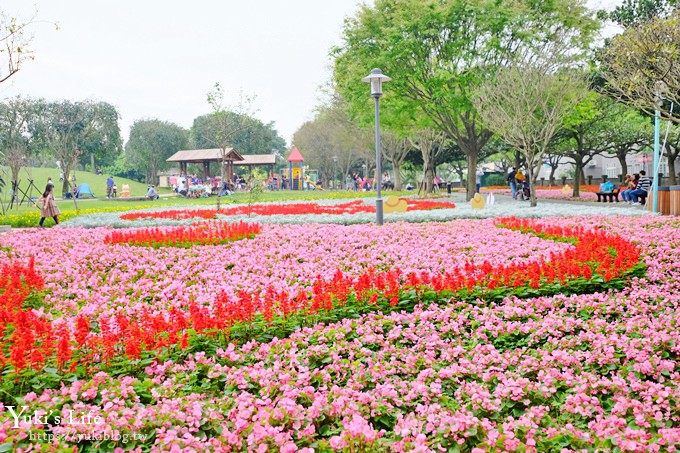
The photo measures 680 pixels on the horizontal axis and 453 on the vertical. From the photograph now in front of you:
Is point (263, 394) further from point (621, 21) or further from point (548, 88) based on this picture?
point (621, 21)

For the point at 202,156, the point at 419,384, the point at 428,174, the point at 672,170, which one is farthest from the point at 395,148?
the point at 419,384

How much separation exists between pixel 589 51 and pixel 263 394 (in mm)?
22954

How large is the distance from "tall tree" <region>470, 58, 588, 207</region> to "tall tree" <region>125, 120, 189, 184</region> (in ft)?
154

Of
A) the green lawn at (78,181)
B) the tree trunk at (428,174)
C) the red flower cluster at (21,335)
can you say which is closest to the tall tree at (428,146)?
the tree trunk at (428,174)

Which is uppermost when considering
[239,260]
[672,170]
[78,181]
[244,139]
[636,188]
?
[244,139]

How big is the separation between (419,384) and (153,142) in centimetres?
6020

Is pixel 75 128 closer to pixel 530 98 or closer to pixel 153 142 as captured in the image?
pixel 153 142

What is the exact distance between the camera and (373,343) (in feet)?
14.0

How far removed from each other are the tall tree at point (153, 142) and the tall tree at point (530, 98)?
154 ft

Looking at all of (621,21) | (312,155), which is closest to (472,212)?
(621,21)

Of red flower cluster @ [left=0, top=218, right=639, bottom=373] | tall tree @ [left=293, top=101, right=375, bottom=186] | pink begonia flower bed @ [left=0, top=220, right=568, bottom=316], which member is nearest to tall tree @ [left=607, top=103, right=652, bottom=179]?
tall tree @ [left=293, top=101, right=375, bottom=186]

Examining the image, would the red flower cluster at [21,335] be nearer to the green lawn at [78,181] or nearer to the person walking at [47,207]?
the person walking at [47,207]

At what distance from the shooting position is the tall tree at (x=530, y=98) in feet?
60.6

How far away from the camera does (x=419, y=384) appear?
3.44 m
